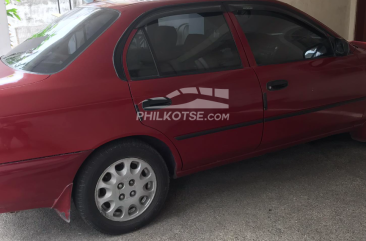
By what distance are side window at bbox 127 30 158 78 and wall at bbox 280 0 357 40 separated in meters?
5.83

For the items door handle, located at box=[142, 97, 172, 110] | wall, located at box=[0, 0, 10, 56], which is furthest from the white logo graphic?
wall, located at box=[0, 0, 10, 56]

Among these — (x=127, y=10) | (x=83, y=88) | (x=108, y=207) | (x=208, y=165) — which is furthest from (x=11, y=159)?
(x=208, y=165)

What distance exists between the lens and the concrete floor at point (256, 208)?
2.72 meters

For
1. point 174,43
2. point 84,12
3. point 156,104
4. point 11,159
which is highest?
point 84,12

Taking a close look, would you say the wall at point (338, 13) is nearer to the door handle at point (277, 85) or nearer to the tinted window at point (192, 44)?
the door handle at point (277, 85)

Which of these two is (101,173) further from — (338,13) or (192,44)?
(338,13)

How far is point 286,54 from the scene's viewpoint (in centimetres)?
317

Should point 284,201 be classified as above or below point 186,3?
below

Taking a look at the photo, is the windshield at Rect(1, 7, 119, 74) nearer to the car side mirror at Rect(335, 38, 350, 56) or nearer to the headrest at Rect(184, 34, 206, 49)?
the headrest at Rect(184, 34, 206, 49)

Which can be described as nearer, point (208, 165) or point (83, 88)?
point (83, 88)

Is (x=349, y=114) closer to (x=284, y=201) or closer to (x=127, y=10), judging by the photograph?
(x=284, y=201)

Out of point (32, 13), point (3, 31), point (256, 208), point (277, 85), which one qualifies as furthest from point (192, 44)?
point (32, 13)

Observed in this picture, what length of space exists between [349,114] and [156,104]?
1.94m
